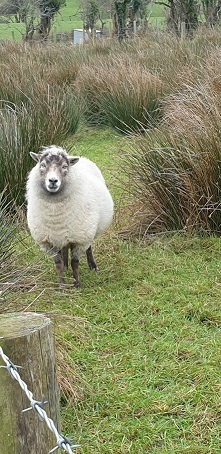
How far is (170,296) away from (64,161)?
1219mm

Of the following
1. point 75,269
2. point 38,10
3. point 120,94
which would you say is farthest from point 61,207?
point 38,10

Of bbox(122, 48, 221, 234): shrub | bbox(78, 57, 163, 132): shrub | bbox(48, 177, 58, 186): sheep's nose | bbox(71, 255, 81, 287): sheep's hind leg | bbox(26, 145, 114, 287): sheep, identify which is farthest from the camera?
bbox(78, 57, 163, 132): shrub

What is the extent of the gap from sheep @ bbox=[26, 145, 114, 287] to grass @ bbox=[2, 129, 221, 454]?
390mm

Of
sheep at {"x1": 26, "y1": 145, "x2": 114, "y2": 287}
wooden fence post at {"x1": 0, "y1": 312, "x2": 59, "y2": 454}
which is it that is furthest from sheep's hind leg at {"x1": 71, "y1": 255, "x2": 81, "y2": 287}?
wooden fence post at {"x1": 0, "y1": 312, "x2": 59, "y2": 454}

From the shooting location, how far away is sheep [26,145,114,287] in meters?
5.25

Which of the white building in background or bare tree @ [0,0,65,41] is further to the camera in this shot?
bare tree @ [0,0,65,41]

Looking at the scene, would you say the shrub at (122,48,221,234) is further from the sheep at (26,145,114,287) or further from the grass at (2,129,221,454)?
the sheep at (26,145,114,287)

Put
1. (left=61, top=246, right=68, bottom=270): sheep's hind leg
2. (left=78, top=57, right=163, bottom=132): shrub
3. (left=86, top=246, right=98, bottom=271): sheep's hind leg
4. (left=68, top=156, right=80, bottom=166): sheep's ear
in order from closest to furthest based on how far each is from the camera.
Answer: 1. (left=68, top=156, right=80, bottom=166): sheep's ear
2. (left=61, top=246, right=68, bottom=270): sheep's hind leg
3. (left=86, top=246, right=98, bottom=271): sheep's hind leg
4. (left=78, top=57, right=163, bottom=132): shrub

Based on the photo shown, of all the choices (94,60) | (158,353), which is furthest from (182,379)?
(94,60)

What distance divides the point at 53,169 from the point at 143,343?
1423mm

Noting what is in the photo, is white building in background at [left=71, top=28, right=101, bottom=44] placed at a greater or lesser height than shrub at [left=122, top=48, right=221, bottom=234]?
greater

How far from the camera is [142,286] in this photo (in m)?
5.52

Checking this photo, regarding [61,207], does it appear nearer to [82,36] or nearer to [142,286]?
[142,286]

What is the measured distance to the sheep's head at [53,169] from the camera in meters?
5.16
